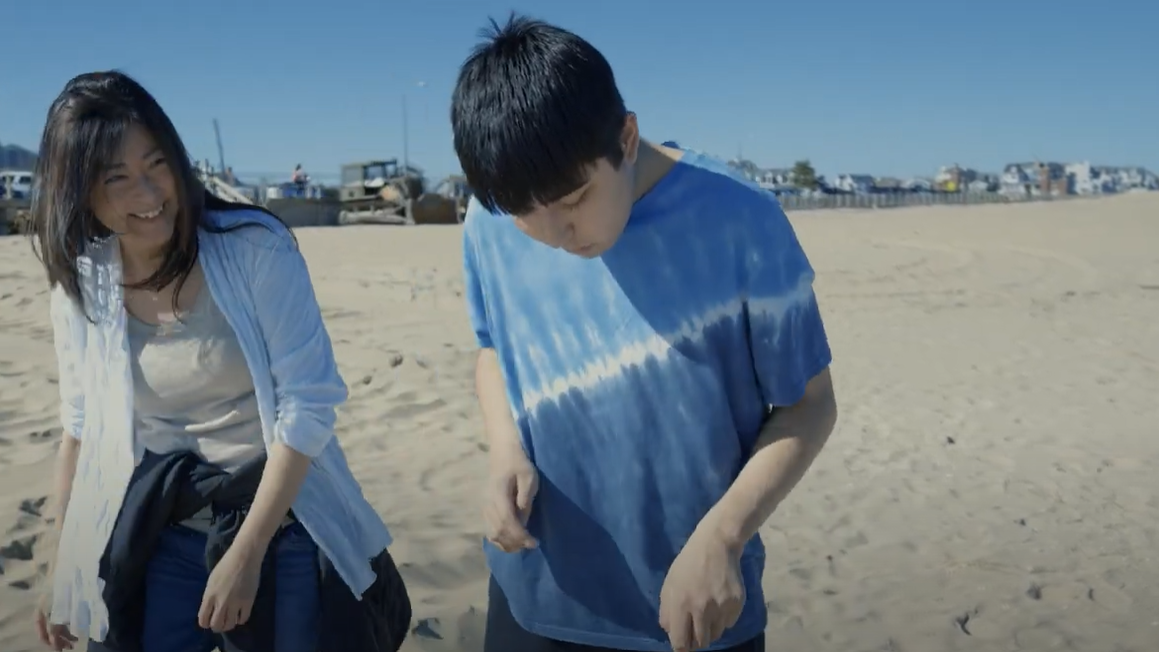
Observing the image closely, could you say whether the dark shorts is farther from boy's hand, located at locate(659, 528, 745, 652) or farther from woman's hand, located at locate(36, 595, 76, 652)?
woman's hand, located at locate(36, 595, 76, 652)

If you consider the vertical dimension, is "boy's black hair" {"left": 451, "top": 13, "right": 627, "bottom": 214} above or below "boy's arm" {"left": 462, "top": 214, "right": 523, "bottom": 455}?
above

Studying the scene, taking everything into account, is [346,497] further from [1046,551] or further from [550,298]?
[1046,551]

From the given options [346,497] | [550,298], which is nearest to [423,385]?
[346,497]

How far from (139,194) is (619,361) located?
3.02ft

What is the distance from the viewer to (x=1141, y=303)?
12578 mm

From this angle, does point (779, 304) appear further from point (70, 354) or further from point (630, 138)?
point (70, 354)

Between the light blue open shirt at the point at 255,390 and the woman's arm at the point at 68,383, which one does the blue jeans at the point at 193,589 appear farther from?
the woman's arm at the point at 68,383

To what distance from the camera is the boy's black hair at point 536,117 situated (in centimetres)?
125

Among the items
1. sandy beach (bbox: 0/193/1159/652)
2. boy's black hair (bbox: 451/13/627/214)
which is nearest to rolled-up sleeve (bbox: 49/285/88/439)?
boy's black hair (bbox: 451/13/627/214)

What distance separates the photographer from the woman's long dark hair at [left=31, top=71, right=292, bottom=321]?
5.77 feet

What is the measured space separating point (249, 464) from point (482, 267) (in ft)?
2.00

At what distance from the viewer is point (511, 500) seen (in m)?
1.51

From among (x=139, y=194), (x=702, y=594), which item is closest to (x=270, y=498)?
(x=139, y=194)

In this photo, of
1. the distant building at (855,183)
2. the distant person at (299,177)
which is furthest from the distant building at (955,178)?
the distant person at (299,177)
